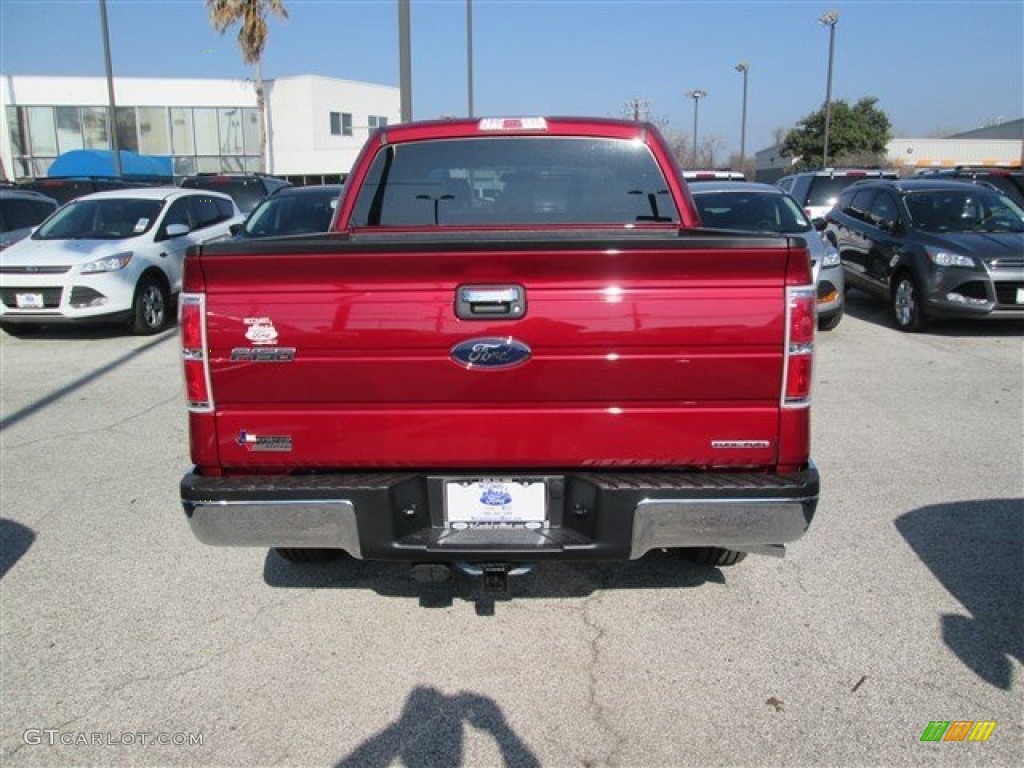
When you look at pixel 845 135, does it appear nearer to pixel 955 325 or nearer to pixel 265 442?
pixel 955 325

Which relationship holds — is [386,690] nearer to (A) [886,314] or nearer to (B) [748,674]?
(B) [748,674]

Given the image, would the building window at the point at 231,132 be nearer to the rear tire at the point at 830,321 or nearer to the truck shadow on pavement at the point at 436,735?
the rear tire at the point at 830,321

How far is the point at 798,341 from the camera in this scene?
9.05 feet

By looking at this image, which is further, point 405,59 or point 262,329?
point 405,59

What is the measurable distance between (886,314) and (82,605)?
10654mm

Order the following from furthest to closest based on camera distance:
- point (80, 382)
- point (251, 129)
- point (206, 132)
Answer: point (251, 129) → point (206, 132) → point (80, 382)

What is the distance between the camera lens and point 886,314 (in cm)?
1152

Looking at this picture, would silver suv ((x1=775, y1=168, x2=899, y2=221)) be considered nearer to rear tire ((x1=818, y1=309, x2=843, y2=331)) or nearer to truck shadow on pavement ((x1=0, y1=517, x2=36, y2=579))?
rear tire ((x1=818, y1=309, x2=843, y2=331))

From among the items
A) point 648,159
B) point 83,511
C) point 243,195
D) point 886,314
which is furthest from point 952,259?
point 243,195

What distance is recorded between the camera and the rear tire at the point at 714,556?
380 centimetres

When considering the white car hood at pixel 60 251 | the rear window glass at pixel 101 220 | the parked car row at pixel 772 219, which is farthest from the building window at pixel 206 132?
the parked car row at pixel 772 219

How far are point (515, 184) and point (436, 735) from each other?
102 inches

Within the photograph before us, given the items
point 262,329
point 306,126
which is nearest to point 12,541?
point 262,329

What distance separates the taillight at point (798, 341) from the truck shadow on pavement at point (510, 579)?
138cm
